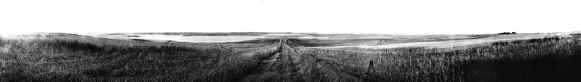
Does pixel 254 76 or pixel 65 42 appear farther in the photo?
pixel 65 42

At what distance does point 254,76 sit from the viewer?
11.9 meters

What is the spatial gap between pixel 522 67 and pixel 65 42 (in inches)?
945

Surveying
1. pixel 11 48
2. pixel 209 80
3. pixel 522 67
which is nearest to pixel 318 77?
pixel 209 80

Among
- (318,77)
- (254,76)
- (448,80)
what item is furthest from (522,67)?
(254,76)

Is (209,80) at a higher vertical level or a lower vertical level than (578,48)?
lower

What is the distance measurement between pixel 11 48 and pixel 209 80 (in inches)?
557

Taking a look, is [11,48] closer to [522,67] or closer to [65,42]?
[65,42]

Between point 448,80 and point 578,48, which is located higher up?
point 578,48

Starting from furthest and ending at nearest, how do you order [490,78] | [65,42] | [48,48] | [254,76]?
1. [65,42]
2. [48,48]
3. [254,76]
4. [490,78]

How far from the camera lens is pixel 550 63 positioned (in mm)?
10703

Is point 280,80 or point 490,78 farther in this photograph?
point 280,80

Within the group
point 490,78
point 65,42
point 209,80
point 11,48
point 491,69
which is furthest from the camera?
point 65,42

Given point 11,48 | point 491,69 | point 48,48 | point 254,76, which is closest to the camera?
point 491,69

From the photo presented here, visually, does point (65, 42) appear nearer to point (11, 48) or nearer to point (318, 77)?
point (11, 48)
